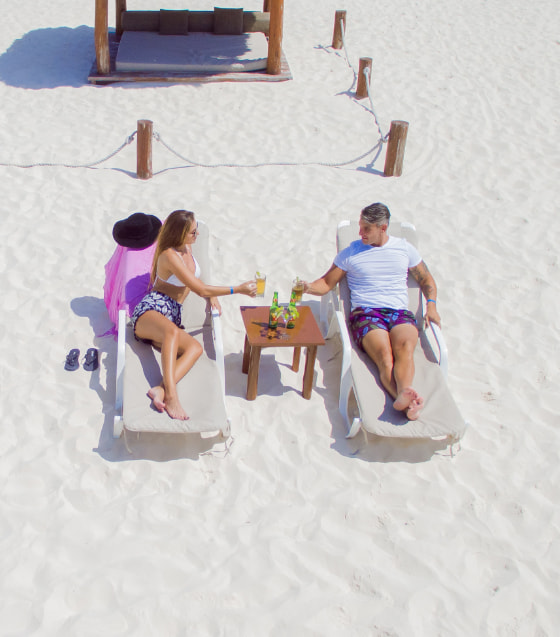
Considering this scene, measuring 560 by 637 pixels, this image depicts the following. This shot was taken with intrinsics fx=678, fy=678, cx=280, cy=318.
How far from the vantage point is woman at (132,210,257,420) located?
4695mm

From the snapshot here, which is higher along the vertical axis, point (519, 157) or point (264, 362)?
point (519, 157)

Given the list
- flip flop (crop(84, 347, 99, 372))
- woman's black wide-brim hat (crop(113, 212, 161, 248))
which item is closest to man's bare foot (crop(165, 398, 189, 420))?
flip flop (crop(84, 347, 99, 372))

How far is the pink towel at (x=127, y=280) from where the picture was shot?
523 centimetres

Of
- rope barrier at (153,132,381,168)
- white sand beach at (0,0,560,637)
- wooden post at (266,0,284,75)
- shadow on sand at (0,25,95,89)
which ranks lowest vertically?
white sand beach at (0,0,560,637)

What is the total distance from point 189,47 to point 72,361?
7.79 m

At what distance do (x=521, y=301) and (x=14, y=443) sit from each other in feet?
14.4

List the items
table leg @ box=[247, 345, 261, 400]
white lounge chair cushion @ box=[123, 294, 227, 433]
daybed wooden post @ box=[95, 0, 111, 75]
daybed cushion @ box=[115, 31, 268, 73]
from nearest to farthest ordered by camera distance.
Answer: white lounge chair cushion @ box=[123, 294, 227, 433], table leg @ box=[247, 345, 261, 400], daybed wooden post @ box=[95, 0, 111, 75], daybed cushion @ box=[115, 31, 268, 73]

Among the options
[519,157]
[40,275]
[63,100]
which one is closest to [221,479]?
[40,275]

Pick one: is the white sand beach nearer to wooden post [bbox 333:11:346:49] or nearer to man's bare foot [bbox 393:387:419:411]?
man's bare foot [bbox 393:387:419:411]

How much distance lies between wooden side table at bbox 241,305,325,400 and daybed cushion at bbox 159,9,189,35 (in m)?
8.33

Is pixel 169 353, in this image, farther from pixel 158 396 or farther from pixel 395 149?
pixel 395 149

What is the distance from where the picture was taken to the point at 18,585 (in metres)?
3.63

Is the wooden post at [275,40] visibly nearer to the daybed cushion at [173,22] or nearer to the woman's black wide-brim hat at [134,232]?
the daybed cushion at [173,22]

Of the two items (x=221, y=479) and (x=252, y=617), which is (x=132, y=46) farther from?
(x=252, y=617)
